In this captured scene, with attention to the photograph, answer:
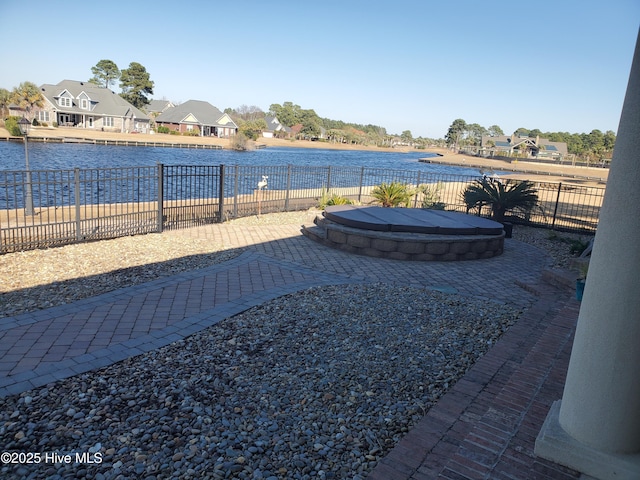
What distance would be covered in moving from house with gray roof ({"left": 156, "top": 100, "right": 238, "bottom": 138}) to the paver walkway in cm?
8564

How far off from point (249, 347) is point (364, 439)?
190cm

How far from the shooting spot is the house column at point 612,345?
241 cm

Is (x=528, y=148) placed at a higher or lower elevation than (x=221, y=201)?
higher

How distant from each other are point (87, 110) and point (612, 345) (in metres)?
85.6

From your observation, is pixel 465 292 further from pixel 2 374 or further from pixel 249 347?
pixel 2 374

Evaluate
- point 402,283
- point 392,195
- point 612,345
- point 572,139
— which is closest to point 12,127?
point 392,195

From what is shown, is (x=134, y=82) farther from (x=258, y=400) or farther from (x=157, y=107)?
(x=258, y=400)

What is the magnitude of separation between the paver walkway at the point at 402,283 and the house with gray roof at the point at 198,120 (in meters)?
85.6

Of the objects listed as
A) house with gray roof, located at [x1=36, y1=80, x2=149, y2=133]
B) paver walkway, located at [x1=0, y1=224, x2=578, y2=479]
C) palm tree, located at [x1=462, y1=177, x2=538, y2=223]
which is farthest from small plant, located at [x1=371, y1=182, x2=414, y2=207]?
house with gray roof, located at [x1=36, y1=80, x2=149, y2=133]

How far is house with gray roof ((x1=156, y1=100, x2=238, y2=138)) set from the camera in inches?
3553

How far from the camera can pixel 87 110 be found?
76.2 m

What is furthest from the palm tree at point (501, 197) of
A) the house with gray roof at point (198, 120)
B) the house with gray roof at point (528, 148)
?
the house with gray roof at point (528, 148)

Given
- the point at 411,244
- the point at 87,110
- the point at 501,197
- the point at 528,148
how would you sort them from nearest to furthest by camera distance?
the point at 411,244 → the point at 501,197 → the point at 87,110 → the point at 528,148

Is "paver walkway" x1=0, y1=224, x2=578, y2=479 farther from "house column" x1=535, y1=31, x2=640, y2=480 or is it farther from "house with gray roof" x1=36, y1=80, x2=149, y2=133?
"house with gray roof" x1=36, y1=80, x2=149, y2=133
